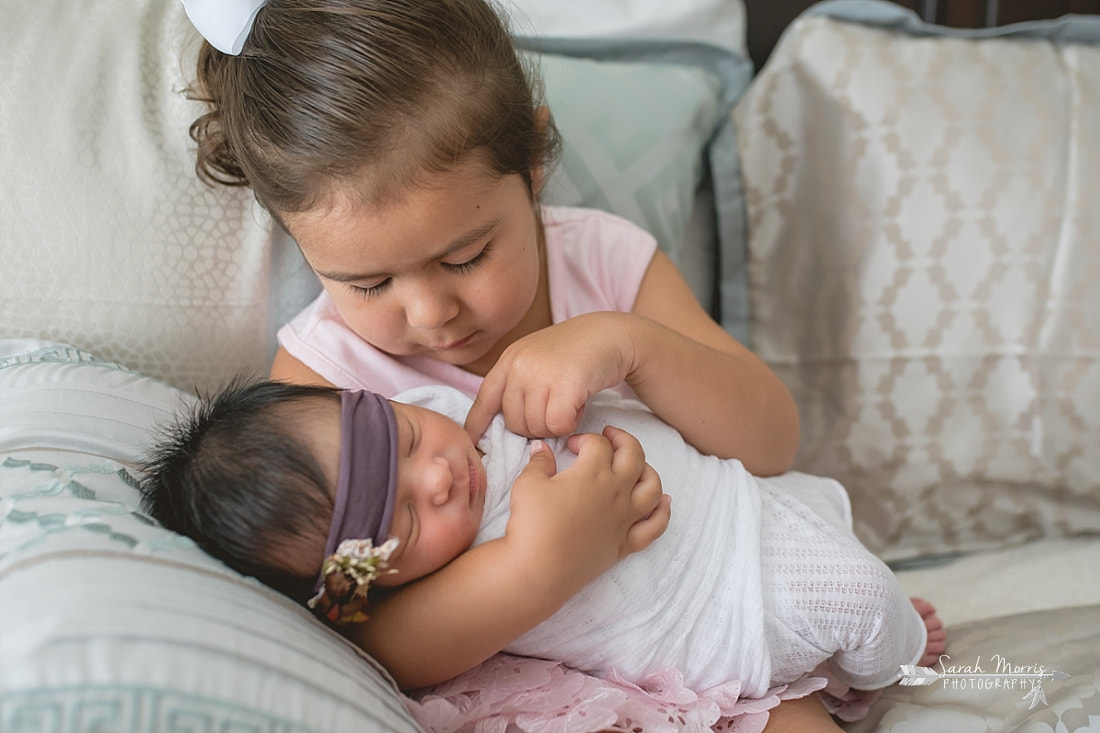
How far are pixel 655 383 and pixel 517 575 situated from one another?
0.31m

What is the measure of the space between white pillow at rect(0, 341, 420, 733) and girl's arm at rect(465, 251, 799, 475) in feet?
1.02

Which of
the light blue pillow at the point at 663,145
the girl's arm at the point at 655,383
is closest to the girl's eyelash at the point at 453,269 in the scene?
the girl's arm at the point at 655,383

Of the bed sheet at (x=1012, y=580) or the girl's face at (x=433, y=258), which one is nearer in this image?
the girl's face at (x=433, y=258)

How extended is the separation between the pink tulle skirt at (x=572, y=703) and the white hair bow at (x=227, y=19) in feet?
2.30

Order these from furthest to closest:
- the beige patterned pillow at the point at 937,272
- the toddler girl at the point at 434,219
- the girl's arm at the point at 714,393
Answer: the beige patterned pillow at the point at 937,272 < the girl's arm at the point at 714,393 < the toddler girl at the point at 434,219

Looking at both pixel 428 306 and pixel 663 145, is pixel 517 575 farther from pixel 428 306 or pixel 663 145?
pixel 663 145

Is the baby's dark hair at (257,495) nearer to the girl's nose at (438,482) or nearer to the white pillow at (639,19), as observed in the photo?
the girl's nose at (438,482)

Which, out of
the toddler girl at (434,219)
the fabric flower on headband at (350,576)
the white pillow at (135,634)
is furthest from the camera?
the toddler girl at (434,219)

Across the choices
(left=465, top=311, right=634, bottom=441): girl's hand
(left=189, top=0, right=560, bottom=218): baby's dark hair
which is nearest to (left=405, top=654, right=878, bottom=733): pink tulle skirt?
(left=465, top=311, right=634, bottom=441): girl's hand

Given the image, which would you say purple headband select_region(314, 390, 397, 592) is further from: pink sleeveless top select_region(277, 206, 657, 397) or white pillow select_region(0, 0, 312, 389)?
white pillow select_region(0, 0, 312, 389)

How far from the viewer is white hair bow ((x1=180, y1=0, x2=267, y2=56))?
898mm

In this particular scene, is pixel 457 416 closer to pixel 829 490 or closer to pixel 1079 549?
pixel 829 490

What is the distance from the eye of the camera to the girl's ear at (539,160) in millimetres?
1037

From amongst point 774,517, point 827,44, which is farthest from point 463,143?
point 827,44
